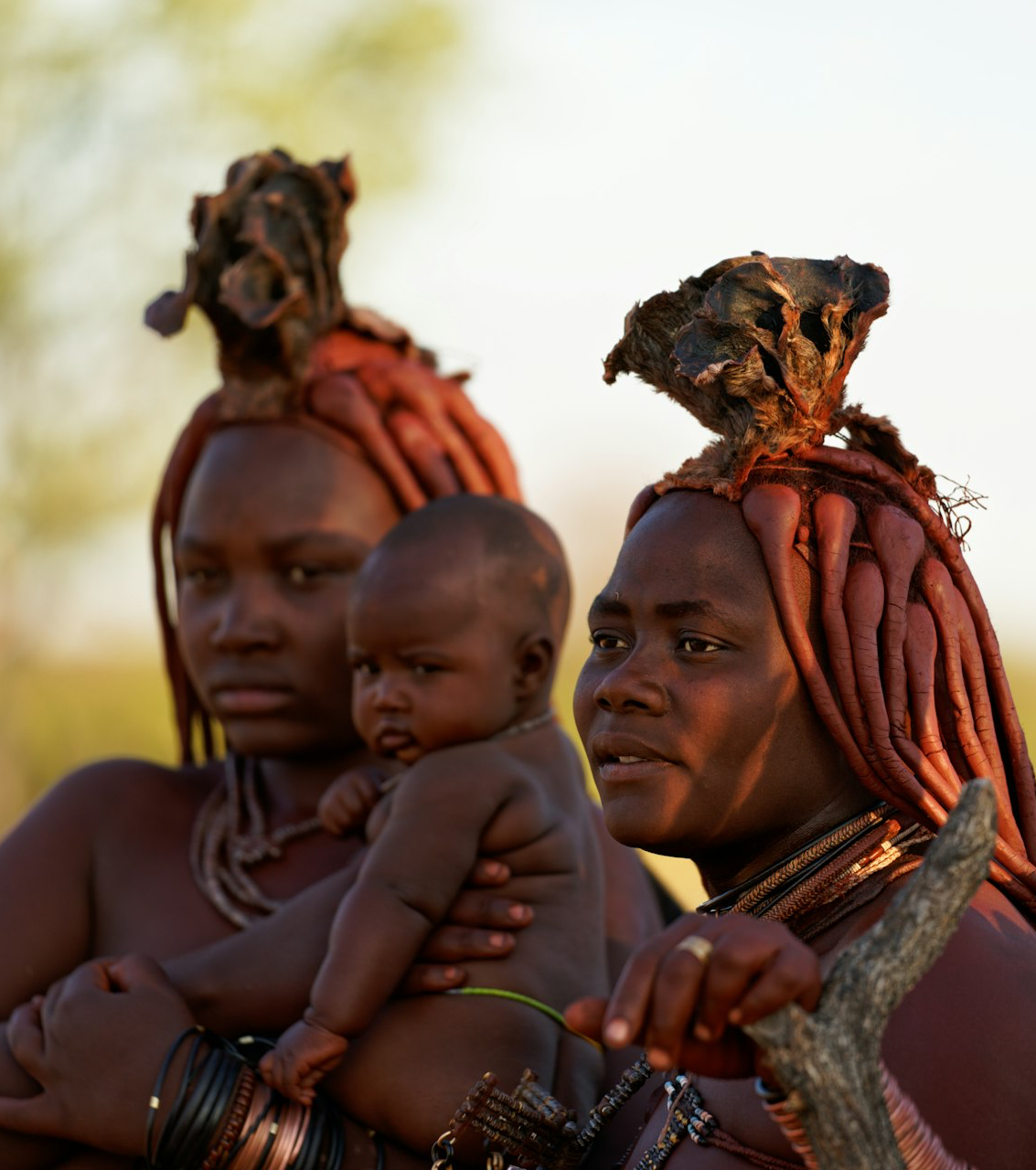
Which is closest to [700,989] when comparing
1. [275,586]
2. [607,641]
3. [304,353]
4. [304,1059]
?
[607,641]

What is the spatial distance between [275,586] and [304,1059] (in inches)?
49.6

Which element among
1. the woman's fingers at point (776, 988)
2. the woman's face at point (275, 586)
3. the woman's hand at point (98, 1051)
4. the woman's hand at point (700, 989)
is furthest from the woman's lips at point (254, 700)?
the woman's fingers at point (776, 988)

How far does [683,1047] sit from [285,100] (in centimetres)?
1042

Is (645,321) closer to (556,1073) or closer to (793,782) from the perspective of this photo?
(793,782)

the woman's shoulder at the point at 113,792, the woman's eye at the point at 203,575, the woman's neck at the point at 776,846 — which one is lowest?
the woman's neck at the point at 776,846

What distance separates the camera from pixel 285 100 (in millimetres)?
11734

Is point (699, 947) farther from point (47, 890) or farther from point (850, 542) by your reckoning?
point (47, 890)

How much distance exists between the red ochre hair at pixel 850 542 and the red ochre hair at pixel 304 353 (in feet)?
4.93

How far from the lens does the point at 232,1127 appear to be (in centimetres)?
327

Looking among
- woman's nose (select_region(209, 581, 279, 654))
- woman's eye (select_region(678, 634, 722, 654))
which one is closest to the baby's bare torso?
woman's nose (select_region(209, 581, 279, 654))

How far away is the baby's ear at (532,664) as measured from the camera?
382cm

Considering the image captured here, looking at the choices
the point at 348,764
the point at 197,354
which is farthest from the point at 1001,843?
the point at 197,354

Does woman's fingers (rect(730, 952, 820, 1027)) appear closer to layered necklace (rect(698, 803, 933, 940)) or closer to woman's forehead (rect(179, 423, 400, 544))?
layered necklace (rect(698, 803, 933, 940))

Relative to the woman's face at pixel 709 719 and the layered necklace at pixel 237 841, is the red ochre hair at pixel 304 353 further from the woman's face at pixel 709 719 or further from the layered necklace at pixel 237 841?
the woman's face at pixel 709 719
